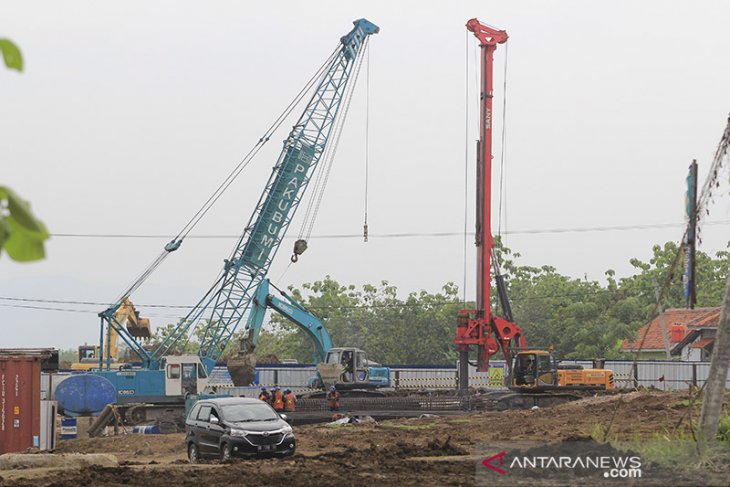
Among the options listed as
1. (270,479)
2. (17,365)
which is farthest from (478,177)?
(270,479)

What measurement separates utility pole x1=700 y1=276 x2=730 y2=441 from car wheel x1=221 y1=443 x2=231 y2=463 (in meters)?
11.1

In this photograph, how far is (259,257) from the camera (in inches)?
2141

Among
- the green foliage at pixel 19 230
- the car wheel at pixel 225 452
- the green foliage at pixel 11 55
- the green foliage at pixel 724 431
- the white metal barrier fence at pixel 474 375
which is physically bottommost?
the white metal barrier fence at pixel 474 375

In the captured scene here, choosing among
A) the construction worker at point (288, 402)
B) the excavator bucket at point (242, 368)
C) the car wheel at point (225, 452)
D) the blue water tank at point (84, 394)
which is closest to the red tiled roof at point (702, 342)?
the excavator bucket at point (242, 368)

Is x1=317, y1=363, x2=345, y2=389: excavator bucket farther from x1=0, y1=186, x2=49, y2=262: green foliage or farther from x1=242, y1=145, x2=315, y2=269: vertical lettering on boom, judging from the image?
x1=0, y1=186, x2=49, y2=262: green foliage

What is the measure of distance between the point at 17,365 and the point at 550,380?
24562 millimetres

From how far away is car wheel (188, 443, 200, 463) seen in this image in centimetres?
2428

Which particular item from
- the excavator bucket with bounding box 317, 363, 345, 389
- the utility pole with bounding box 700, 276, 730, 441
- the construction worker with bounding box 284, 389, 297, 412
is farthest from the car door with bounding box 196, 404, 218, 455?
the excavator bucket with bounding box 317, 363, 345, 389

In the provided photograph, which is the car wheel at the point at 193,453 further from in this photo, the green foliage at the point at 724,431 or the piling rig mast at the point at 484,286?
the piling rig mast at the point at 484,286

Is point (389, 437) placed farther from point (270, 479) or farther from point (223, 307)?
point (223, 307)

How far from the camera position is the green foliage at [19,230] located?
2.77 metres

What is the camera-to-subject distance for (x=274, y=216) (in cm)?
5422

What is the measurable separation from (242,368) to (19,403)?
23.7 m

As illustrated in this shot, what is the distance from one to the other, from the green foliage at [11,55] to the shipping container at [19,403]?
26.1 meters
